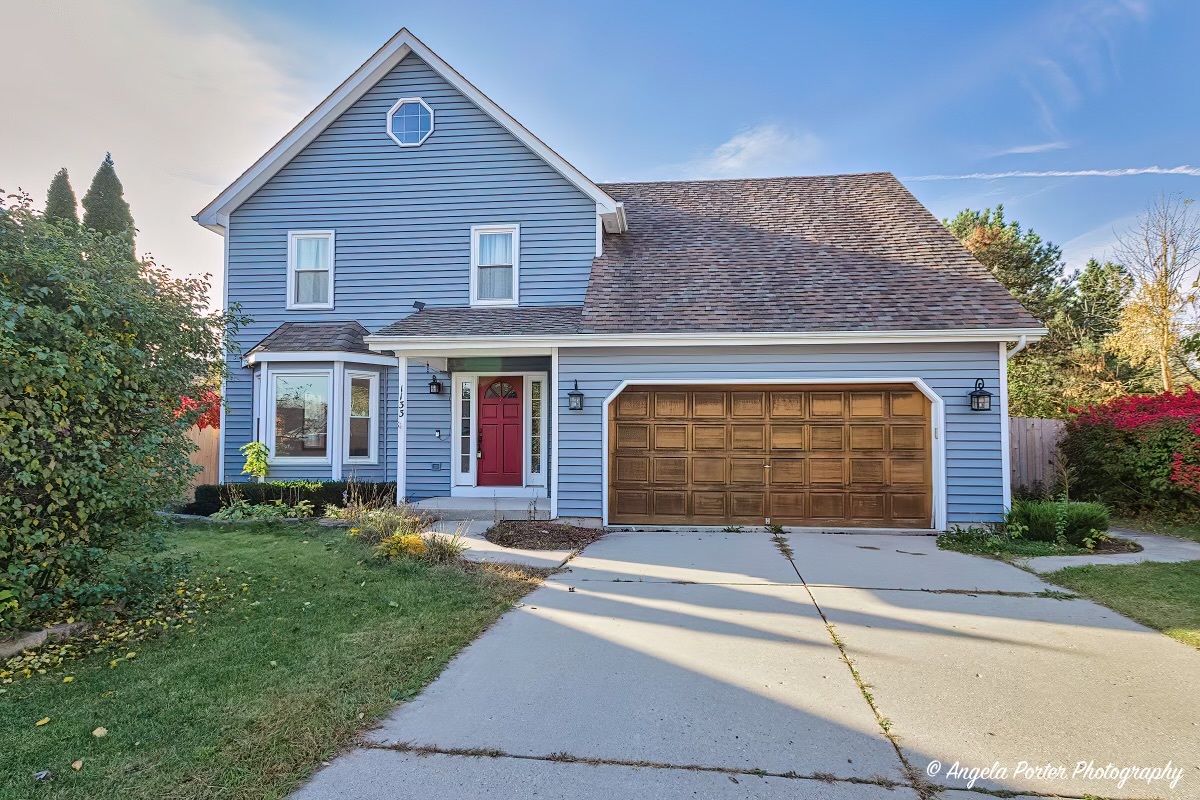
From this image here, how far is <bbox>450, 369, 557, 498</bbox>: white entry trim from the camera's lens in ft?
34.7

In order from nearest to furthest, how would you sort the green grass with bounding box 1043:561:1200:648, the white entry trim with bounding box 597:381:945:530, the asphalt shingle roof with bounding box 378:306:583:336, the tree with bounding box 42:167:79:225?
the green grass with bounding box 1043:561:1200:648
the white entry trim with bounding box 597:381:945:530
the asphalt shingle roof with bounding box 378:306:583:336
the tree with bounding box 42:167:79:225

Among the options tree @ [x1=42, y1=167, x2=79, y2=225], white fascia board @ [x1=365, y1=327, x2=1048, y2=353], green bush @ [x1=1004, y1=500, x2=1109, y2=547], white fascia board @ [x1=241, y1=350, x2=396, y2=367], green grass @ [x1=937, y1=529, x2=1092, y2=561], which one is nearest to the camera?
green grass @ [x1=937, y1=529, x2=1092, y2=561]

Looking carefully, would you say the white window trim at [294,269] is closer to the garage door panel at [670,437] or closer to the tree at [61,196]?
the garage door panel at [670,437]

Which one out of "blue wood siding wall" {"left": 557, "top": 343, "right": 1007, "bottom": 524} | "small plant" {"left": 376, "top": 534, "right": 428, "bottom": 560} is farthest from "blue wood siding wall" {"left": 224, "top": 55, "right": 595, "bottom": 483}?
"small plant" {"left": 376, "top": 534, "right": 428, "bottom": 560}

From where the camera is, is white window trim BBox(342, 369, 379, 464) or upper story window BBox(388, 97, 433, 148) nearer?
white window trim BBox(342, 369, 379, 464)

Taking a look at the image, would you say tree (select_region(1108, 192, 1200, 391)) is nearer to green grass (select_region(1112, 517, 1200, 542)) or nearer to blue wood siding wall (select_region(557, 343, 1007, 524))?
green grass (select_region(1112, 517, 1200, 542))

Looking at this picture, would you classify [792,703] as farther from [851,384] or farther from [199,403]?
[851,384]

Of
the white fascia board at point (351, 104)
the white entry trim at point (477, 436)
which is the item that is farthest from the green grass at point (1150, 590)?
the white fascia board at point (351, 104)

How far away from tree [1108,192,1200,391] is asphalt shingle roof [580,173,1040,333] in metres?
8.48

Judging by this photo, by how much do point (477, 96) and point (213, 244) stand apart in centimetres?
647

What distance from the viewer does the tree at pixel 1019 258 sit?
2195 cm

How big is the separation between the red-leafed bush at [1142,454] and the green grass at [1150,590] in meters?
3.19

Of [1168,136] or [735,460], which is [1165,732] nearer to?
[735,460]

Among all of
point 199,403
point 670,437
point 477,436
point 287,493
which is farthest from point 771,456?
point 287,493
